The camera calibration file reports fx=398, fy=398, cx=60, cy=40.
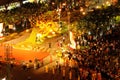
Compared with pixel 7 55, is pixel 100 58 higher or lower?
higher

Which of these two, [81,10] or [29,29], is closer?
[29,29]

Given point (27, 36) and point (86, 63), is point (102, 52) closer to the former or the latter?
point (86, 63)

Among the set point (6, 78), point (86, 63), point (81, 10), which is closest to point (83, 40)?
point (86, 63)

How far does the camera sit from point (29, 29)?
43.8 meters

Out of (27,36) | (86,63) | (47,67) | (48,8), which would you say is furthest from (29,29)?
(86,63)

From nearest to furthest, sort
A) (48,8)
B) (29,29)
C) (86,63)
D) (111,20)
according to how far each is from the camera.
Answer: (86,63) < (111,20) < (29,29) < (48,8)

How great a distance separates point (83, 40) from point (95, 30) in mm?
2956

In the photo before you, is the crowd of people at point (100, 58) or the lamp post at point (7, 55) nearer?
the crowd of people at point (100, 58)

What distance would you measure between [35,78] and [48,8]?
774 inches

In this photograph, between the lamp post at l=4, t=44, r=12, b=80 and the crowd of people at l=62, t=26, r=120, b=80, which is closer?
the crowd of people at l=62, t=26, r=120, b=80

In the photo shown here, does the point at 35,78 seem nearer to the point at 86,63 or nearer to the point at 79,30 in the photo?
the point at 86,63

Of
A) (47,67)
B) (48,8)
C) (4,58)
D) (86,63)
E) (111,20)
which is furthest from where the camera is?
(48,8)

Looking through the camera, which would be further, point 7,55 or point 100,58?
point 7,55

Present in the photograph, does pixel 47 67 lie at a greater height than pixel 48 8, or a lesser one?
lesser
